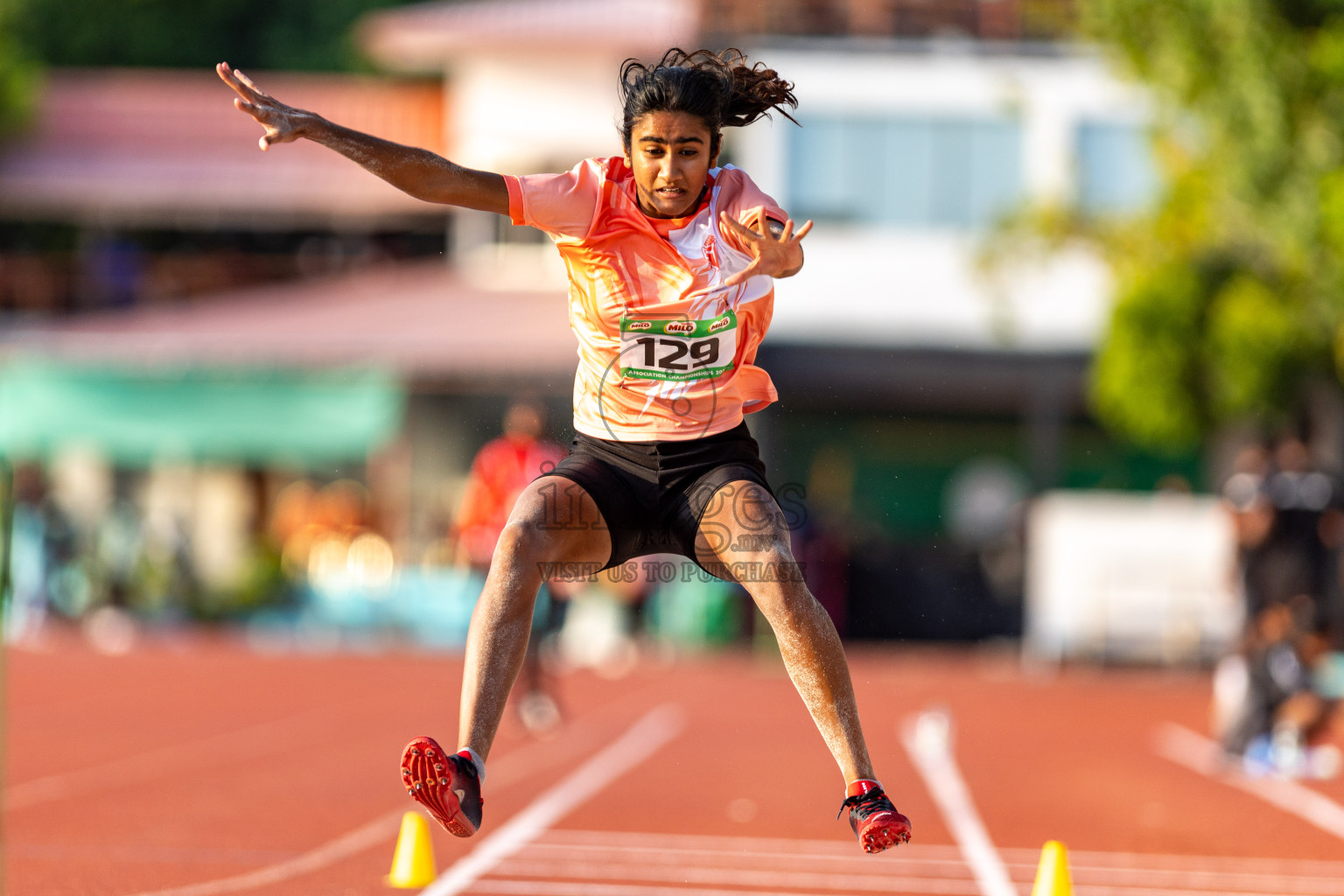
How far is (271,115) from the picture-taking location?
496 centimetres

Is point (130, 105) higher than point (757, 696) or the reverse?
higher

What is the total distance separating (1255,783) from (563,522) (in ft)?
24.0

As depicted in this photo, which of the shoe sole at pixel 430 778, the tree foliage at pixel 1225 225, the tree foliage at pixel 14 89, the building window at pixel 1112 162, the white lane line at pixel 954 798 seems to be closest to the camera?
the shoe sole at pixel 430 778

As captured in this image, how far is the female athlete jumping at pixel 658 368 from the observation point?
5004 mm

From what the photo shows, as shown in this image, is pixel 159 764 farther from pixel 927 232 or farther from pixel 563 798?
pixel 927 232

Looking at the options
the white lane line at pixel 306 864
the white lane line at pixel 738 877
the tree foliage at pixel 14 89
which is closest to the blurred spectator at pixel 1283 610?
the white lane line at pixel 738 877

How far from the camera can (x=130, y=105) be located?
3359cm

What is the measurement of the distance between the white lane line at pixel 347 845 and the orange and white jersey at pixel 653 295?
2.34m

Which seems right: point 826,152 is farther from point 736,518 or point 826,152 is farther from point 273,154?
point 736,518

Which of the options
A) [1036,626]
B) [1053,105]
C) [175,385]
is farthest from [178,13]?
[1036,626]

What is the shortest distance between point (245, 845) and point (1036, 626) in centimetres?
1616

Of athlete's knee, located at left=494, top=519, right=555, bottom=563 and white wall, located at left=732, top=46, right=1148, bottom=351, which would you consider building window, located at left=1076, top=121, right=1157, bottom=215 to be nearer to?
white wall, located at left=732, top=46, right=1148, bottom=351

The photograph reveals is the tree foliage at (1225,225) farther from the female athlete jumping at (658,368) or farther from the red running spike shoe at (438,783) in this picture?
the red running spike shoe at (438,783)

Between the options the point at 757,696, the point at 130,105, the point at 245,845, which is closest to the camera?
the point at 245,845
